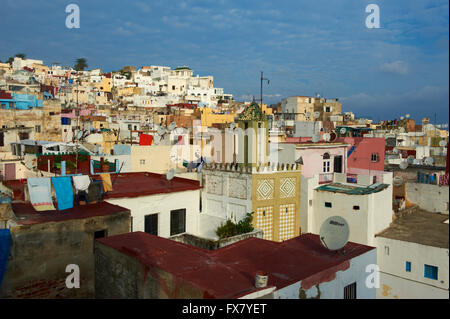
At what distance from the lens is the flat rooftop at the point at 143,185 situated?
47.7ft

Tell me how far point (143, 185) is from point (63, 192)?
4890mm

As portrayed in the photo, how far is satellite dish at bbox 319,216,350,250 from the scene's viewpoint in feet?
31.1

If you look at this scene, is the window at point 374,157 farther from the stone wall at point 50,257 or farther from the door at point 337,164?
the stone wall at point 50,257

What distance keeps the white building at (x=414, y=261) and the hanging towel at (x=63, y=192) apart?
40.0ft

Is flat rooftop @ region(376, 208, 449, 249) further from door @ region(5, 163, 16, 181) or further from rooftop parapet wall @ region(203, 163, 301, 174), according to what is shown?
door @ region(5, 163, 16, 181)

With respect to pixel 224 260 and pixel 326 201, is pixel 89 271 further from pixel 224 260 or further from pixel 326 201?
pixel 326 201

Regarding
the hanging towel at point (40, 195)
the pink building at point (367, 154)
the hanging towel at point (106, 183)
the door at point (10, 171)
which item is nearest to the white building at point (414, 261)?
the pink building at point (367, 154)

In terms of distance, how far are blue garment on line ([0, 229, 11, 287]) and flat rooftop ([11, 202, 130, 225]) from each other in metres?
0.56

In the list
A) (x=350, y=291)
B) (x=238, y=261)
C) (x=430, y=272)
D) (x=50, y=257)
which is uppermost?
(x=238, y=261)

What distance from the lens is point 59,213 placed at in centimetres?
1152

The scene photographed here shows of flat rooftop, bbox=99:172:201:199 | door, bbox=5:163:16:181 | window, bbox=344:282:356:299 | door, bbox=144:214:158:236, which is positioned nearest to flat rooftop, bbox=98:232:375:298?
window, bbox=344:282:356:299

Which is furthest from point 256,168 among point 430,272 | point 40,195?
point 40,195

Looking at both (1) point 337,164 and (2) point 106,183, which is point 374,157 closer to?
(1) point 337,164
